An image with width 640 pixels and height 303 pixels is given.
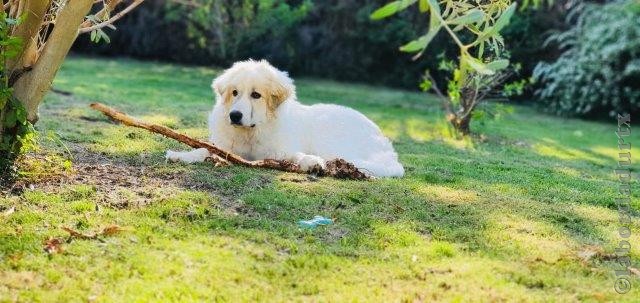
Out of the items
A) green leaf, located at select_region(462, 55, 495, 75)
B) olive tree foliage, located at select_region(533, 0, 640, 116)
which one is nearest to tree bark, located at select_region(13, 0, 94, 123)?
green leaf, located at select_region(462, 55, 495, 75)

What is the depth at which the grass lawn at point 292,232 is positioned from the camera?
147 inches

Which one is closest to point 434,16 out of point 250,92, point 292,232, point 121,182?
point 292,232

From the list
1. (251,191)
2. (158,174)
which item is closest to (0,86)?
(158,174)

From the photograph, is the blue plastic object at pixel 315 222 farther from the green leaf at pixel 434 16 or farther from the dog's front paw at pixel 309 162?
the green leaf at pixel 434 16

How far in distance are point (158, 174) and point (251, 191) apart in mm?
773

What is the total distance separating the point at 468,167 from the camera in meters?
7.41

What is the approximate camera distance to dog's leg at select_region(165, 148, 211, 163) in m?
6.13

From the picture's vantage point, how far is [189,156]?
20.2 ft

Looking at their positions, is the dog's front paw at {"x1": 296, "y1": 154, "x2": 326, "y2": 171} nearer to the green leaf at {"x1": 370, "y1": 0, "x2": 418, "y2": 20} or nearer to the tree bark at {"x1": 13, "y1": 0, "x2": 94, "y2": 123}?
the tree bark at {"x1": 13, "y1": 0, "x2": 94, "y2": 123}

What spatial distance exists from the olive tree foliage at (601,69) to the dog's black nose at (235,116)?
360 inches

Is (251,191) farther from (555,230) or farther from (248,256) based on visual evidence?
(555,230)

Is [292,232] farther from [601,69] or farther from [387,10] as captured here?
[601,69]

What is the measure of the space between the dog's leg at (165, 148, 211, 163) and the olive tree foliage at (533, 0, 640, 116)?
925 centimetres

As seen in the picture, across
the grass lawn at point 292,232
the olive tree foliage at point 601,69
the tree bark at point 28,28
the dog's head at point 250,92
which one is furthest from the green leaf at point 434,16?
the olive tree foliage at point 601,69
